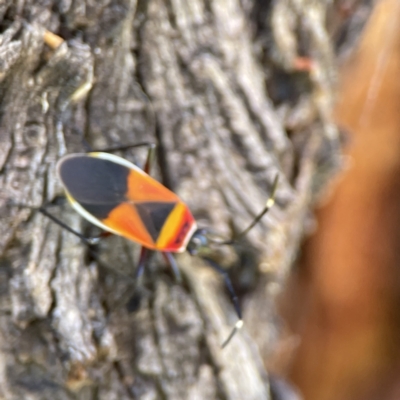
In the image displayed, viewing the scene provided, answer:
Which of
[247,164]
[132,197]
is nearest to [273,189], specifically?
[247,164]

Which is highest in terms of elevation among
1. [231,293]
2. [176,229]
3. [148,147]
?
[148,147]

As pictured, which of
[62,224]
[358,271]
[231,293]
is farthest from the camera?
[358,271]

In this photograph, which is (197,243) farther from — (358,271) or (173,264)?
(358,271)

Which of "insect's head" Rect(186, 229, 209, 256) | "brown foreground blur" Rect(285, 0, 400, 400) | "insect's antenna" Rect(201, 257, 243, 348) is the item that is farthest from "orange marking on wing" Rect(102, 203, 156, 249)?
"brown foreground blur" Rect(285, 0, 400, 400)

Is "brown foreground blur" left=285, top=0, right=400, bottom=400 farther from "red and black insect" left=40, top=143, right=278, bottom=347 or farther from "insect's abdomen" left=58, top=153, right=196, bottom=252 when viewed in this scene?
"insect's abdomen" left=58, top=153, right=196, bottom=252

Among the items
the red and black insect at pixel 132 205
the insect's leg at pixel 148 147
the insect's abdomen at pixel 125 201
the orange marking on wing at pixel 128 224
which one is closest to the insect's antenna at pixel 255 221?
the red and black insect at pixel 132 205

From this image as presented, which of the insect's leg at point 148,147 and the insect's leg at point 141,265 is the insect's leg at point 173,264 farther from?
the insect's leg at point 148,147

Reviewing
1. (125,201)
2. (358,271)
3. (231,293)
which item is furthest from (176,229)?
(358,271)

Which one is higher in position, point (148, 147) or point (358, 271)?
point (148, 147)
